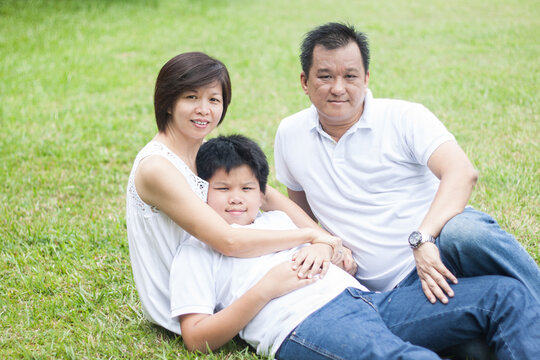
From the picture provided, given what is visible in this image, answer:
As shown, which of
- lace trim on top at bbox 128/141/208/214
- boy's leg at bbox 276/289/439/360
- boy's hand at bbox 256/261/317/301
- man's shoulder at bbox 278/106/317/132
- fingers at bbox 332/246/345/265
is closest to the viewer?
boy's leg at bbox 276/289/439/360

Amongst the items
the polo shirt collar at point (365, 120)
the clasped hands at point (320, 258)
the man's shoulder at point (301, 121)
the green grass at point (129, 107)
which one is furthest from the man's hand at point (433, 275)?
the man's shoulder at point (301, 121)

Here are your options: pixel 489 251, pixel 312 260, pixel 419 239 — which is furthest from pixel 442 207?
pixel 312 260

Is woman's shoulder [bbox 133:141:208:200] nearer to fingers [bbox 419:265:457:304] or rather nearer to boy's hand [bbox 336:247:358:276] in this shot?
boy's hand [bbox 336:247:358:276]

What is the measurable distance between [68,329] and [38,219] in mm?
1755

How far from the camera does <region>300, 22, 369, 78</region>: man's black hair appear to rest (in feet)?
10.4

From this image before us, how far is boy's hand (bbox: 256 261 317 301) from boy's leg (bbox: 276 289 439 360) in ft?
0.55

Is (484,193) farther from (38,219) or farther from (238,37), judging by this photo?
(238,37)

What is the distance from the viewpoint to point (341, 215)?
322 centimetres

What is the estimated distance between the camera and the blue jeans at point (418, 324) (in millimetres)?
2352

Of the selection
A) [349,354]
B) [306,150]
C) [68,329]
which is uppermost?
[306,150]

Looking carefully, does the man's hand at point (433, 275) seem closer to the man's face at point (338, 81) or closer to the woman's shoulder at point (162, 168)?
the man's face at point (338, 81)

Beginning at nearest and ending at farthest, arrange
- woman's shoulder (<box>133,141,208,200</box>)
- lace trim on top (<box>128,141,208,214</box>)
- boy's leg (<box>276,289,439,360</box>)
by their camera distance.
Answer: boy's leg (<box>276,289,439,360</box>)
woman's shoulder (<box>133,141,208,200</box>)
lace trim on top (<box>128,141,208,214</box>)

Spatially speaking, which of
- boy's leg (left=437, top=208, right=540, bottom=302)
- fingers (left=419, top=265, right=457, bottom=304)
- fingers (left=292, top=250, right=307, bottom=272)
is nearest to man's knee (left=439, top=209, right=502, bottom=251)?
boy's leg (left=437, top=208, right=540, bottom=302)

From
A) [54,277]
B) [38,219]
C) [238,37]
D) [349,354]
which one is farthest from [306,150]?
[238,37]
